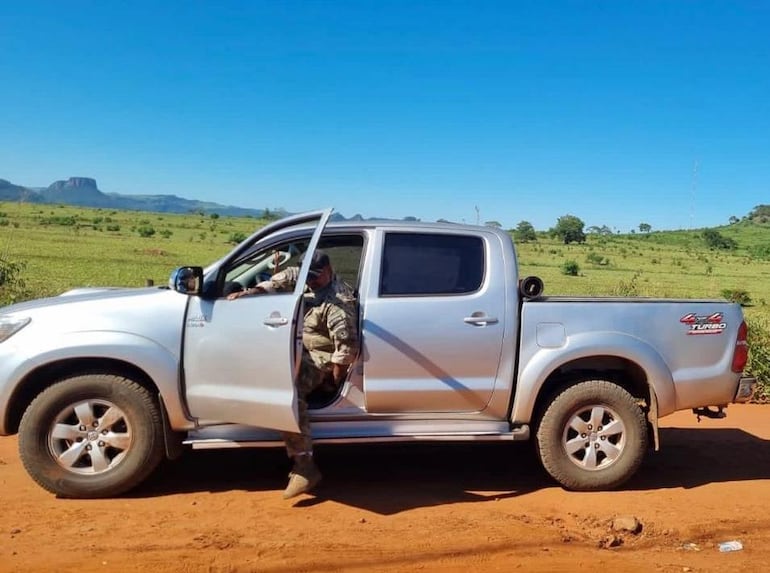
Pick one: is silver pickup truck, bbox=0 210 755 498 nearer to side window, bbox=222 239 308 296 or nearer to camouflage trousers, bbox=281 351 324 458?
side window, bbox=222 239 308 296

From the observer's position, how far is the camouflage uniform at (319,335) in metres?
4.80

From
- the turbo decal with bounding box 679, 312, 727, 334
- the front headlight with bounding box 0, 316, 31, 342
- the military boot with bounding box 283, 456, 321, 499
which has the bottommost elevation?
the military boot with bounding box 283, 456, 321, 499

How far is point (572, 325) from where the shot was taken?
17.0 feet

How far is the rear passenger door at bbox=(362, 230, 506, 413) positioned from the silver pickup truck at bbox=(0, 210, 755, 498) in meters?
0.01

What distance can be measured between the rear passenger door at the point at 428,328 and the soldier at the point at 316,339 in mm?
171

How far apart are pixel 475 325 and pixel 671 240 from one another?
7871 cm

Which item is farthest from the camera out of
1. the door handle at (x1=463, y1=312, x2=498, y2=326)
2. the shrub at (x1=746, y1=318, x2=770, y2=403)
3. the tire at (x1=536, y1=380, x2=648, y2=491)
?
the shrub at (x1=746, y1=318, x2=770, y2=403)

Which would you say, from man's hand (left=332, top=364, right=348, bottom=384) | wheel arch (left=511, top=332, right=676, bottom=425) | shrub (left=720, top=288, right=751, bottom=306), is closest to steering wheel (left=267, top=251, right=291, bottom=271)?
man's hand (left=332, top=364, right=348, bottom=384)

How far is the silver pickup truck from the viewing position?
473 centimetres

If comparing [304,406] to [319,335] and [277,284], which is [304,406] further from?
[277,284]

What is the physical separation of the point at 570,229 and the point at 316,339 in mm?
63681

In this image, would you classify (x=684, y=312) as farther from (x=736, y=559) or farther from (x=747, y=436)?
(x=747, y=436)

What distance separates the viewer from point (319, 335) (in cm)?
500

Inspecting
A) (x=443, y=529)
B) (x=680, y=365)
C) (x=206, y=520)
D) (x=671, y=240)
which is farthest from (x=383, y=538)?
(x=671, y=240)
